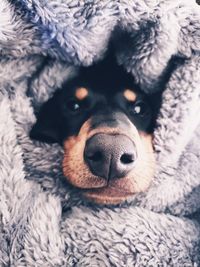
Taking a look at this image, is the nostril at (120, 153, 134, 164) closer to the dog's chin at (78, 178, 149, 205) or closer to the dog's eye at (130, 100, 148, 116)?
the dog's chin at (78, 178, 149, 205)

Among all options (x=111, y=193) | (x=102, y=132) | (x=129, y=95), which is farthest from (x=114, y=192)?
(x=129, y=95)

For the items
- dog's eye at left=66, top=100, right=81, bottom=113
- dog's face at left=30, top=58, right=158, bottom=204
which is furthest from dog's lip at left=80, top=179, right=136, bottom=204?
dog's eye at left=66, top=100, right=81, bottom=113

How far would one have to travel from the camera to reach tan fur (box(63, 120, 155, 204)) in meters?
1.11

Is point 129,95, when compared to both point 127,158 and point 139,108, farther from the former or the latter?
point 127,158

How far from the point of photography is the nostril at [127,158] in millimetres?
1087

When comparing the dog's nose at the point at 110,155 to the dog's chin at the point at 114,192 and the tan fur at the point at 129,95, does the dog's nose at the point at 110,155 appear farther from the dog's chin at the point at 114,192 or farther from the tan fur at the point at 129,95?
the tan fur at the point at 129,95

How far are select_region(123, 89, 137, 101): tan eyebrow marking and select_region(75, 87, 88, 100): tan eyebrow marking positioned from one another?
0.08 m

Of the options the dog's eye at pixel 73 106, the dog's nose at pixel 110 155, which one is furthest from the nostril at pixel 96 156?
the dog's eye at pixel 73 106

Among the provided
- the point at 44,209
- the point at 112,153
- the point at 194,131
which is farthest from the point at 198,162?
the point at 44,209

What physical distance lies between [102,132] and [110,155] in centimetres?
5

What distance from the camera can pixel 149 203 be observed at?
1.17 m

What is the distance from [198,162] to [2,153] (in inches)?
15.2

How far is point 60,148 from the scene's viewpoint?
3.82 ft

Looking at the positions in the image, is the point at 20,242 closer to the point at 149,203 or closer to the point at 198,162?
the point at 149,203
